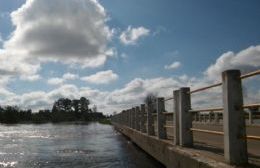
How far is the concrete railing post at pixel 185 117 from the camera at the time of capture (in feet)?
32.9

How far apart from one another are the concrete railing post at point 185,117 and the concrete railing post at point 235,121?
10.3ft

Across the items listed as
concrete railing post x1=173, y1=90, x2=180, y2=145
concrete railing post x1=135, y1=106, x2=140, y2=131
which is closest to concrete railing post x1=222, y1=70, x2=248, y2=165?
concrete railing post x1=173, y1=90, x2=180, y2=145

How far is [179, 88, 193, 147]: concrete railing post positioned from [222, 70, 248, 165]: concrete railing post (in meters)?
3.15

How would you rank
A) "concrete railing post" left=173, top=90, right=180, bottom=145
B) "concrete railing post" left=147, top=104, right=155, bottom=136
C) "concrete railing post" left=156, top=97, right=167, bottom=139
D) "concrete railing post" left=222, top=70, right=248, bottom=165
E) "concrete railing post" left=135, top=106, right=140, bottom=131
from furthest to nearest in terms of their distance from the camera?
1. "concrete railing post" left=135, top=106, right=140, bottom=131
2. "concrete railing post" left=147, top=104, right=155, bottom=136
3. "concrete railing post" left=156, top=97, right=167, bottom=139
4. "concrete railing post" left=173, top=90, right=180, bottom=145
5. "concrete railing post" left=222, top=70, right=248, bottom=165

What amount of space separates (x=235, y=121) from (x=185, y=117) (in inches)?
131

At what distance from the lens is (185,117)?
1009cm

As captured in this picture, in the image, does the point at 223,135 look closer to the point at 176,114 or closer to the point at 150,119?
the point at 176,114

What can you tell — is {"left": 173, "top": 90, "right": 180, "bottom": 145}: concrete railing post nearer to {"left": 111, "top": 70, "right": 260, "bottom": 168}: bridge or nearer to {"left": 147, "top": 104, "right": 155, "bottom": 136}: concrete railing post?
{"left": 111, "top": 70, "right": 260, "bottom": 168}: bridge

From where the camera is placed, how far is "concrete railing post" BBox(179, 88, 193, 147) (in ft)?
32.9

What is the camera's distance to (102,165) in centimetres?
1407

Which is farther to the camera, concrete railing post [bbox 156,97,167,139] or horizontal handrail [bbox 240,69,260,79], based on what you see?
concrete railing post [bbox 156,97,167,139]

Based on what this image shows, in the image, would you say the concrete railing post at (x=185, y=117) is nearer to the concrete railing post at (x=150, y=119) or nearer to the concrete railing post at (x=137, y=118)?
the concrete railing post at (x=150, y=119)

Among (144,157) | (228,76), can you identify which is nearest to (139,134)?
(144,157)

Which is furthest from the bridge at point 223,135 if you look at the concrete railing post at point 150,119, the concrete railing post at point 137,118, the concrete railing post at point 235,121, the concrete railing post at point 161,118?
the concrete railing post at point 137,118
